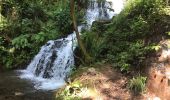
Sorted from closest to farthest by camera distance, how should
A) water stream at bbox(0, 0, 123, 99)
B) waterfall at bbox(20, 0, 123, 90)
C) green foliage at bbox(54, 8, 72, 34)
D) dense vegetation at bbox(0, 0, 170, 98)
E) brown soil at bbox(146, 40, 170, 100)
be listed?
1. brown soil at bbox(146, 40, 170, 100)
2. dense vegetation at bbox(0, 0, 170, 98)
3. water stream at bbox(0, 0, 123, 99)
4. waterfall at bbox(20, 0, 123, 90)
5. green foliage at bbox(54, 8, 72, 34)

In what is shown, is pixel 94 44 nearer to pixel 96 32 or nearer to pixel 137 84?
pixel 96 32

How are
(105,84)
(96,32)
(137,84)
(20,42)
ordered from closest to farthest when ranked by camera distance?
(137,84)
(105,84)
(96,32)
(20,42)

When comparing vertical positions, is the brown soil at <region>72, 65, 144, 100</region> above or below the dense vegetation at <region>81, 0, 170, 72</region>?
below

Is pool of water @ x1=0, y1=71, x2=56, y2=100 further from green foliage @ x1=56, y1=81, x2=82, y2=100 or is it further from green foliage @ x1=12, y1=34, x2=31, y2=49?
green foliage @ x1=12, y1=34, x2=31, y2=49

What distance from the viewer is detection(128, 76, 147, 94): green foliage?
26.6 ft

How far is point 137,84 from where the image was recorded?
8117 millimetres

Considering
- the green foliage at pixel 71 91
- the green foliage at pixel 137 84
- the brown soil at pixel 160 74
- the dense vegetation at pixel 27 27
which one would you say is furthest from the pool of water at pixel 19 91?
the brown soil at pixel 160 74

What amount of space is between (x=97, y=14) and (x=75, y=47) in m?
5.77

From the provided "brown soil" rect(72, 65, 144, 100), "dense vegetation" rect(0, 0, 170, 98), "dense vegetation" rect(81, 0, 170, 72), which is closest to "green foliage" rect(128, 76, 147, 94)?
"dense vegetation" rect(0, 0, 170, 98)

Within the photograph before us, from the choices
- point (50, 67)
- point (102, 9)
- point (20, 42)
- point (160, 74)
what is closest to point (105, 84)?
point (160, 74)

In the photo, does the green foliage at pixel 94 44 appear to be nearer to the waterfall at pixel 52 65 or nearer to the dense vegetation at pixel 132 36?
the dense vegetation at pixel 132 36

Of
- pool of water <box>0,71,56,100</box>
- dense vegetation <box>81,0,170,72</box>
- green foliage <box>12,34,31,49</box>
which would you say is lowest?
pool of water <box>0,71,56,100</box>

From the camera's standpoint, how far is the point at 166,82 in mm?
7891

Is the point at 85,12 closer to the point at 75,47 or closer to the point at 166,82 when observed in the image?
the point at 75,47
